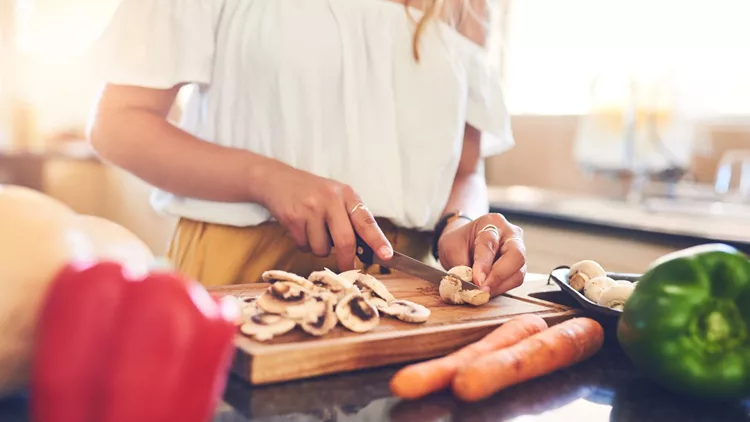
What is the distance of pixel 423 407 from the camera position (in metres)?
0.54

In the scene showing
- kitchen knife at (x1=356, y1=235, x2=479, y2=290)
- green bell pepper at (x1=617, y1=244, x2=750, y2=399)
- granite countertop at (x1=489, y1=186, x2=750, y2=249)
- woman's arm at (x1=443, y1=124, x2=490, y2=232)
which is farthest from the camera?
granite countertop at (x1=489, y1=186, x2=750, y2=249)

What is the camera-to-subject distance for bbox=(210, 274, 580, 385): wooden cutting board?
591 millimetres

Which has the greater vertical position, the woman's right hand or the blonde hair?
the blonde hair

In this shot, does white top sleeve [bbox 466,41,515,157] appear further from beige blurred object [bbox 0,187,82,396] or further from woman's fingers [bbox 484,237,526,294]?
beige blurred object [bbox 0,187,82,396]

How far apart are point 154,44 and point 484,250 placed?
521 millimetres

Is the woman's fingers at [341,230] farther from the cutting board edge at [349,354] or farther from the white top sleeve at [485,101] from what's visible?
the white top sleeve at [485,101]

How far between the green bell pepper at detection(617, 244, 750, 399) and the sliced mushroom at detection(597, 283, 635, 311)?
15cm

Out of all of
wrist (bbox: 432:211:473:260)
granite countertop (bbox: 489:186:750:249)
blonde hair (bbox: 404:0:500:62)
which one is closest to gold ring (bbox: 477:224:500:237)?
wrist (bbox: 432:211:473:260)

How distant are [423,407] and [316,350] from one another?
0.37ft

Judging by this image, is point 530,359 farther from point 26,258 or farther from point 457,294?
point 26,258

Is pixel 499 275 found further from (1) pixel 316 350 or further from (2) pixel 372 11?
(2) pixel 372 11

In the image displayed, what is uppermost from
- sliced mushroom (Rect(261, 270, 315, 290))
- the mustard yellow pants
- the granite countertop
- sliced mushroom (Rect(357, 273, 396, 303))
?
sliced mushroom (Rect(261, 270, 315, 290))

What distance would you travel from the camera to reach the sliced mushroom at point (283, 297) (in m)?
0.66

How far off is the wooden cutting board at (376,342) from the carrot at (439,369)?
5 centimetres
